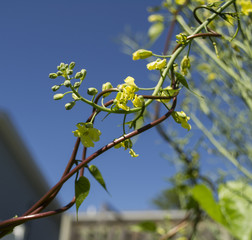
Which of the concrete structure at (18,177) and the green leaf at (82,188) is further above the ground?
the concrete structure at (18,177)

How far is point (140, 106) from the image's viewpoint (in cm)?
36

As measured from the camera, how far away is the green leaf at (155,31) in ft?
3.09

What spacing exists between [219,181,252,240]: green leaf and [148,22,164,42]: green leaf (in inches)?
17.9

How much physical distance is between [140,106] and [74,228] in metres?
5.13

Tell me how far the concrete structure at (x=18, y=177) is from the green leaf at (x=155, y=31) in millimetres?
3793

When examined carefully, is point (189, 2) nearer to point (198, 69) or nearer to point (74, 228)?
point (198, 69)

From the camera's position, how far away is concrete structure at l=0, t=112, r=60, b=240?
4.73 metres

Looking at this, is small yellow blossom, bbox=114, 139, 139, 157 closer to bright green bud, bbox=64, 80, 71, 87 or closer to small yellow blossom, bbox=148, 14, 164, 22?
bright green bud, bbox=64, 80, 71, 87

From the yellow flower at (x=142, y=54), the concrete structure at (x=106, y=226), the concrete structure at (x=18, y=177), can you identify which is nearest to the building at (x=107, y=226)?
the concrete structure at (x=106, y=226)

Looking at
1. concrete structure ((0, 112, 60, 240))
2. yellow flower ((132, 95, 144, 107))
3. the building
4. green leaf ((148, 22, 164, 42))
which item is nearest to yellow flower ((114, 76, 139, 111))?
yellow flower ((132, 95, 144, 107))

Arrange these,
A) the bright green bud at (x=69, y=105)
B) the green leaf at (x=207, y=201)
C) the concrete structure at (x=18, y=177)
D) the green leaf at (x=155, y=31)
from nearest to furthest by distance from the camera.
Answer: the bright green bud at (x=69, y=105), the green leaf at (x=207, y=201), the green leaf at (x=155, y=31), the concrete structure at (x=18, y=177)

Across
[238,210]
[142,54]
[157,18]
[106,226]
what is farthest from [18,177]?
[142,54]

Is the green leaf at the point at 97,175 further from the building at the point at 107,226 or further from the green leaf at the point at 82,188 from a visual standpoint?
the building at the point at 107,226

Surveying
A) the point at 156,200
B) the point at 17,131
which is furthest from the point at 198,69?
the point at 156,200
